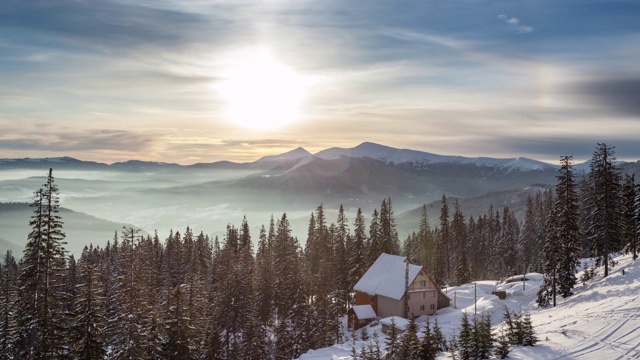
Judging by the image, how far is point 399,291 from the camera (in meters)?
57.9

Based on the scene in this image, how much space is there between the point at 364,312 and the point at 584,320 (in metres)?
31.1

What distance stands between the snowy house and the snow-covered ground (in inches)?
81.0

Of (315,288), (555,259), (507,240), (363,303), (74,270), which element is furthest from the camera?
→ (507,240)

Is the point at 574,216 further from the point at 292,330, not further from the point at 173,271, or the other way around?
the point at 173,271

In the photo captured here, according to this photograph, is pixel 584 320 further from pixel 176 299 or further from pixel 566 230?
pixel 176 299

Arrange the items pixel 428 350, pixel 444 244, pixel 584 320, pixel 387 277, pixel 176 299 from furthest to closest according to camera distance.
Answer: pixel 444 244 < pixel 387 277 < pixel 176 299 < pixel 584 320 < pixel 428 350

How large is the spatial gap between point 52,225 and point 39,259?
2569mm

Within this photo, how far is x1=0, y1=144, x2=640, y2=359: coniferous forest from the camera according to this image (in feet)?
100

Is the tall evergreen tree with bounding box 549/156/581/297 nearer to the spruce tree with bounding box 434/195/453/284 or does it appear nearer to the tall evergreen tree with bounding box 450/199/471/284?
the spruce tree with bounding box 434/195/453/284

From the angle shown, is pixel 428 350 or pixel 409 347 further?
pixel 428 350

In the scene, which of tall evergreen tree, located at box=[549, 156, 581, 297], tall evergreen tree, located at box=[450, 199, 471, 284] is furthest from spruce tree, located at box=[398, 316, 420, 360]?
tall evergreen tree, located at box=[450, 199, 471, 284]

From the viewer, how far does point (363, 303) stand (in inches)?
2453

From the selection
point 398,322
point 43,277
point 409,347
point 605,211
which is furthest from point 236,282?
point 605,211

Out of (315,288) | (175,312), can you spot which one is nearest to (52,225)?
(175,312)
